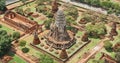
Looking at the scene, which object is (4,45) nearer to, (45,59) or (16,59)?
(16,59)

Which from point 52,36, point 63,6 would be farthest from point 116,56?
point 63,6

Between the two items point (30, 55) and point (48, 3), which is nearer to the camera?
point (30, 55)

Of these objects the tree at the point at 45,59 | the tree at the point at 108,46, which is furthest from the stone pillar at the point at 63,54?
the tree at the point at 108,46

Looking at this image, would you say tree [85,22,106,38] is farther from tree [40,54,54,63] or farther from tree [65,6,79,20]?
tree [40,54,54,63]

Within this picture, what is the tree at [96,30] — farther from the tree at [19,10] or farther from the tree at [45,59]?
the tree at [19,10]

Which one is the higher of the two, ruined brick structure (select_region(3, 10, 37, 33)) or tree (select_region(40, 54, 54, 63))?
ruined brick structure (select_region(3, 10, 37, 33))

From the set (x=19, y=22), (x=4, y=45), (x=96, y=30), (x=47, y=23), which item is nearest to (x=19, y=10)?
(x=19, y=22)

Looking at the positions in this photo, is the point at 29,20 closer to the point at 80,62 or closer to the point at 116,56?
the point at 80,62

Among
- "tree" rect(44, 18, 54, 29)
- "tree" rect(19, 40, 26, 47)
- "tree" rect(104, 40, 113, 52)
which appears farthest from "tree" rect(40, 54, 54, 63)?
"tree" rect(104, 40, 113, 52)
